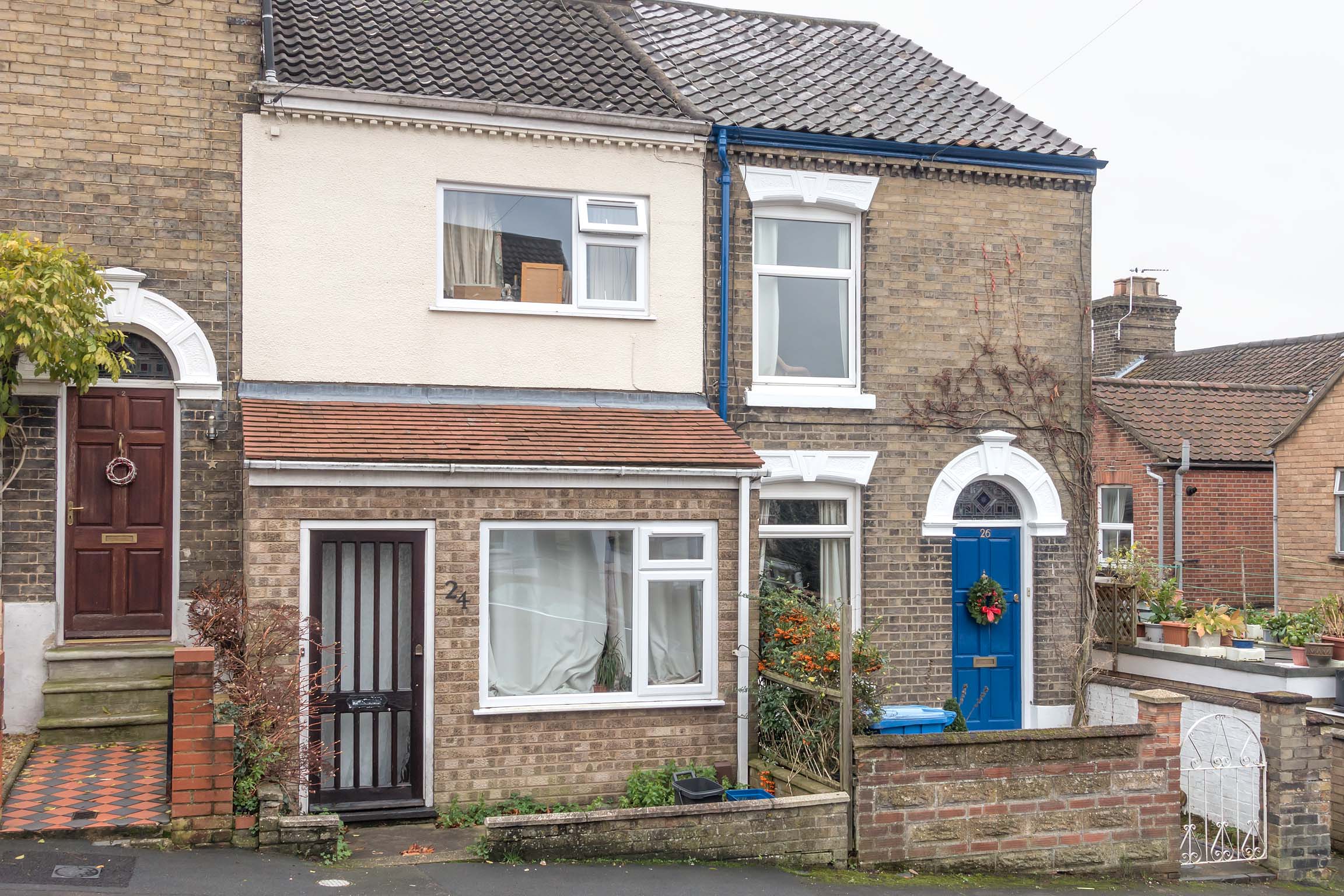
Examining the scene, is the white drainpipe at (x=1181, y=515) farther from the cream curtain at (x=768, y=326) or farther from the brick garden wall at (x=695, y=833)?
the brick garden wall at (x=695, y=833)

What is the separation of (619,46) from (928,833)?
8800 mm

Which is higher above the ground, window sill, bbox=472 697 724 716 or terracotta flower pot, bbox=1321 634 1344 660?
terracotta flower pot, bbox=1321 634 1344 660

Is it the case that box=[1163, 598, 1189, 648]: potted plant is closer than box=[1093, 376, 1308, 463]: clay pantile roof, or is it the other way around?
Answer: box=[1163, 598, 1189, 648]: potted plant

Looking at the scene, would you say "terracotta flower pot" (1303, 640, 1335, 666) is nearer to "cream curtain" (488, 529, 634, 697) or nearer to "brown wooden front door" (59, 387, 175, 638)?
"cream curtain" (488, 529, 634, 697)

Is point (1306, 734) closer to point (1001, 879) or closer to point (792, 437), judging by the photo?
point (1001, 879)

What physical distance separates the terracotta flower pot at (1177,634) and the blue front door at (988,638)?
161 centimetres

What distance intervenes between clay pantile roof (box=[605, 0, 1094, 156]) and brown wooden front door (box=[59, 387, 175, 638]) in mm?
6053

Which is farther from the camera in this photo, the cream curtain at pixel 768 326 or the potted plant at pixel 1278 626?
the potted plant at pixel 1278 626

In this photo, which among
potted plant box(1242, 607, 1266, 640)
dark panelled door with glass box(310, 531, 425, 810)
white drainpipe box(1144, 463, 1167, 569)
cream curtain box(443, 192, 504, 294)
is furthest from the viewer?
white drainpipe box(1144, 463, 1167, 569)

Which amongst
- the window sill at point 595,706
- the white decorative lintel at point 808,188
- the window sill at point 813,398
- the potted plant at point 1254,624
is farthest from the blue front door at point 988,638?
the white decorative lintel at point 808,188

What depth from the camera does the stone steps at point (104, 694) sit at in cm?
1018

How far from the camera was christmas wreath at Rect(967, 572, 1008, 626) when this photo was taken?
13.0 metres

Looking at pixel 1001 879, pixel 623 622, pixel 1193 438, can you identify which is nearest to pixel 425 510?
pixel 623 622

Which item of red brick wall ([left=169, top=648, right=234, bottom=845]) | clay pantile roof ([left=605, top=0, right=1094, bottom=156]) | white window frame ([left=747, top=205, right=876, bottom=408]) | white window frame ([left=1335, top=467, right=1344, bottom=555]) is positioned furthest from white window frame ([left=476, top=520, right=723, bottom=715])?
white window frame ([left=1335, top=467, right=1344, bottom=555])
